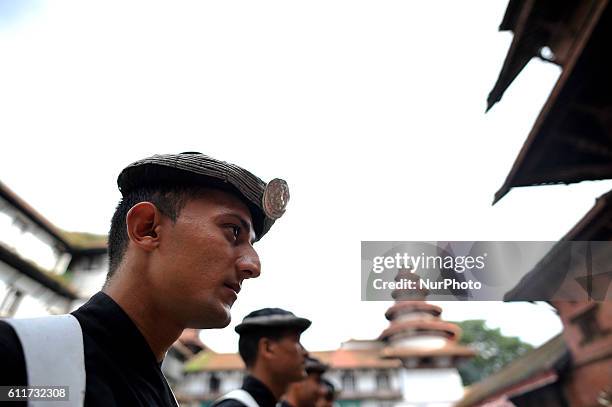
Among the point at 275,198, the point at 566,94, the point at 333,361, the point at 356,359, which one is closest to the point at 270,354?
the point at 275,198

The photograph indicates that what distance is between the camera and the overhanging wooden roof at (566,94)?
3.81 m

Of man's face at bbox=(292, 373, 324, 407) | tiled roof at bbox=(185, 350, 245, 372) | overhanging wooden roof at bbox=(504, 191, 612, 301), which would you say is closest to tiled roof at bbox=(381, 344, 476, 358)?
tiled roof at bbox=(185, 350, 245, 372)

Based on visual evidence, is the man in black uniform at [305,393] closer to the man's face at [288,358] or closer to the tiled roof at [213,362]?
the man's face at [288,358]

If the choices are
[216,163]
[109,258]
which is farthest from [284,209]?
[109,258]

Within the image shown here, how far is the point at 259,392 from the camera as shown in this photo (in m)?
2.87

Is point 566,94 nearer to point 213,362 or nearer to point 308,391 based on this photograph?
point 308,391

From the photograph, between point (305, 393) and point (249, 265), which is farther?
point (305, 393)

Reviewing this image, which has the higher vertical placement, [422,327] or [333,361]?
[422,327]

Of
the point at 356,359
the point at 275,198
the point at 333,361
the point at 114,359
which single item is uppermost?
the point at 356,359

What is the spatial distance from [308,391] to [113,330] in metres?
3.55

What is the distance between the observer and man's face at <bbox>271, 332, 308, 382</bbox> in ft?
9.93

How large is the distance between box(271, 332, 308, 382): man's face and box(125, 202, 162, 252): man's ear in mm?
2120

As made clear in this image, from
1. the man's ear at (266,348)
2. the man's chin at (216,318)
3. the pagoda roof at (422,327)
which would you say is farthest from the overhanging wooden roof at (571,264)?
the pagoda roof at (422,327)

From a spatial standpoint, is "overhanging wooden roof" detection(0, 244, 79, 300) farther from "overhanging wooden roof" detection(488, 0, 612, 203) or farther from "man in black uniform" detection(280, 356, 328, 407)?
"overhanging wooden roof" detection(488, 0, 612, 203)
